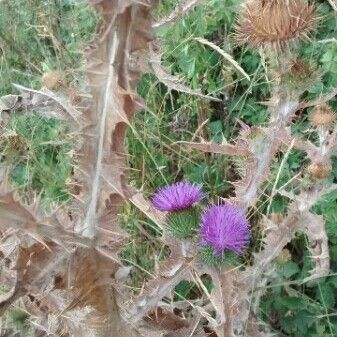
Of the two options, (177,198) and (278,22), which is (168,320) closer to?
(177,198)

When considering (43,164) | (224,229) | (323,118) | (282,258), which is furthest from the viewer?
(43,164)

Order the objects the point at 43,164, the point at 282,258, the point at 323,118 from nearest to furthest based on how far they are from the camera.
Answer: the point at 323,118 → the point at 282,258 → the point at 43,164

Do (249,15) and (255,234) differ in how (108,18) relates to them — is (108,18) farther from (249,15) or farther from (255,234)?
(255,234)

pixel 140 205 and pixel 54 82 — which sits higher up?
pixel 54 82

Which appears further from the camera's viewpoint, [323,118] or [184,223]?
[323,118]

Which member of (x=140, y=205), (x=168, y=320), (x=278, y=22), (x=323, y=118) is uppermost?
(x=278, y=22)

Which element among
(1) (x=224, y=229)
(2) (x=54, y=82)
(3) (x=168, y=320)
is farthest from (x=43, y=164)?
(1) (x=224, y=229)

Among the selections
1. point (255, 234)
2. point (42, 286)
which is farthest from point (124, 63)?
point (255, 234)
